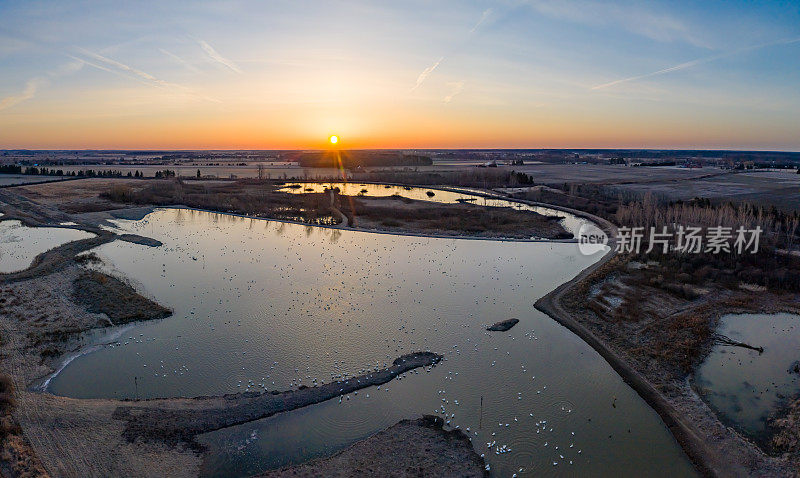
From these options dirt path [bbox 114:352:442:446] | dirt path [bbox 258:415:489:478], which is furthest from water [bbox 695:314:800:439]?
dirt path [bbox 114:352:442:446]

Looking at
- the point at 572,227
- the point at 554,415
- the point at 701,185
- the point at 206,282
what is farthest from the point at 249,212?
the point at 701,185

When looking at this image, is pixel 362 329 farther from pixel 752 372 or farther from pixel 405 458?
pixel 752 372

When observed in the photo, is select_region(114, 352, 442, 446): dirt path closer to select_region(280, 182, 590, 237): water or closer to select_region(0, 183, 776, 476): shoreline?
select_region(0, 183, 776, 476): shoreline

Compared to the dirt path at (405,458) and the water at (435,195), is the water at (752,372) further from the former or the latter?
the water at (435,195)

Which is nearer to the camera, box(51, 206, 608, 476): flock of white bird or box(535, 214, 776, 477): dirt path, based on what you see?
box(535, 214, 776, 477): dirt path

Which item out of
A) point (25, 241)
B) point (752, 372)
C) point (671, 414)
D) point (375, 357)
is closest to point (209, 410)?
point (375, 357)

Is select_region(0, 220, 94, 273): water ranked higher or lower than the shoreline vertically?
higher

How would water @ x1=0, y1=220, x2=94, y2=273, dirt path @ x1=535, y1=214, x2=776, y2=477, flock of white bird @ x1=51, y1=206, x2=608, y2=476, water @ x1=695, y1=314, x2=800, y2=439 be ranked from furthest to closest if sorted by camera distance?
water @ x1=0, y1=220, x2=94, y2=273 < water @ x1=695, y1=314, x2=800, y2=439 < flock of white bird @ x1=51, y1=206, x2=608, y2=476 < dirt path @ x1=535, y1=214, x2=776, y2=477
